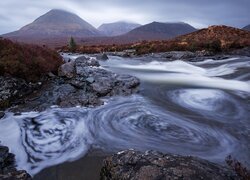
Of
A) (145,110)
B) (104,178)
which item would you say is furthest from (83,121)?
(104,178)

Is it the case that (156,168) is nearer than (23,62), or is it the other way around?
(156,168)

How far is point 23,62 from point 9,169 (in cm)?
692

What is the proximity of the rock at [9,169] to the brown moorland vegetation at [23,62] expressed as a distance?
5339 mm

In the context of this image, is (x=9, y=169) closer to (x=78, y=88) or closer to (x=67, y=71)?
(x=78, y=88)

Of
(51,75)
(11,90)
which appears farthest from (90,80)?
(11,90)

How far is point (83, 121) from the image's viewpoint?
28.9 feet

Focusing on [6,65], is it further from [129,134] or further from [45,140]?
[129,134]

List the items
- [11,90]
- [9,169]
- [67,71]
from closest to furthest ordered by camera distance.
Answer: [9,169] < [11,90] < [67,71]

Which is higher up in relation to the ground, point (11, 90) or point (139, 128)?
point (11, 90)

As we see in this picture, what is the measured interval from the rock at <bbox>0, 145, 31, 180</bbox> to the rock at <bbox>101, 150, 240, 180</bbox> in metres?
1.51

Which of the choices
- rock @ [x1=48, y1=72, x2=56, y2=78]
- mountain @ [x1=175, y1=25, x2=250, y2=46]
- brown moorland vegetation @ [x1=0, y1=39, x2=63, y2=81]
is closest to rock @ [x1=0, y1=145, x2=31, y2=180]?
brown moorland vegetation @ [x1=0, y1=39, x2=63, y2=81]

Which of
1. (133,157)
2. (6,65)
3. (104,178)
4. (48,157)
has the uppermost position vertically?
(6,65)

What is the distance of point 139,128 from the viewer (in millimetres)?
8234

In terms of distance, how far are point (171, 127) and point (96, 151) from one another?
106 inches
